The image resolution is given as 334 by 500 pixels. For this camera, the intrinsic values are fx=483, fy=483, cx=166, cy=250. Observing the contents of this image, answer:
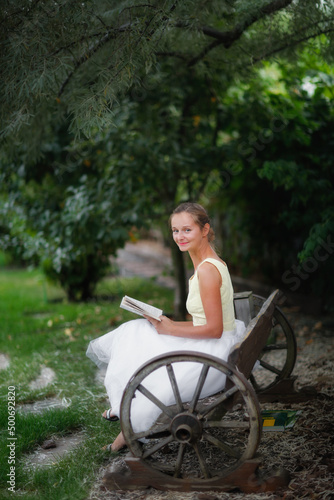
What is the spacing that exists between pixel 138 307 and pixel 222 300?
18.6 inches

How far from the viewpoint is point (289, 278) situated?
272 inches

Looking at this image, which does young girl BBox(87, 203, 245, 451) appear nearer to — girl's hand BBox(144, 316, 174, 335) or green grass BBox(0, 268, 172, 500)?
girl's hand BBox(144, 316, 174, 335)

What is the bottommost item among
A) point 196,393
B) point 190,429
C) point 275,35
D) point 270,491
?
point 270,491

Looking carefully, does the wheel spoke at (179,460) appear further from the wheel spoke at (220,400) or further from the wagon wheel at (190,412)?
the wheel spoke at (220,400)

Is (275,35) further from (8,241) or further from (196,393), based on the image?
(8,241)

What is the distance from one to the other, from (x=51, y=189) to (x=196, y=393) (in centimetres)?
416

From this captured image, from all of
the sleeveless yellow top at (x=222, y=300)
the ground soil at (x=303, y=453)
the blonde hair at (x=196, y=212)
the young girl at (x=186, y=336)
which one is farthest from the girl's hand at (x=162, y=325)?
the ground soil at (x=303, y=453)

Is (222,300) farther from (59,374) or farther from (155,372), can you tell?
(59,374)

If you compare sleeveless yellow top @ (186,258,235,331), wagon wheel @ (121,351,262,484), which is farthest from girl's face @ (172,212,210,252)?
wagon wheel @ (121,351,262,484)

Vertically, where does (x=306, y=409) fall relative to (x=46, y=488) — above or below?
above

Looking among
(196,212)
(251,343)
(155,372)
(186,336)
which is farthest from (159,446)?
(196,212)

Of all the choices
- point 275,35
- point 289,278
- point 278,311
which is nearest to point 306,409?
point 278,311

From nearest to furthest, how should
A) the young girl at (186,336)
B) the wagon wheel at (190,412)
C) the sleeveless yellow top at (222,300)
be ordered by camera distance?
the wagon wheel at (190,412)
the young girl at (186,336)
the sleeveless yellow top at (222,300)

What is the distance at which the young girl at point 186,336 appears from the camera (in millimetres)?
2564
